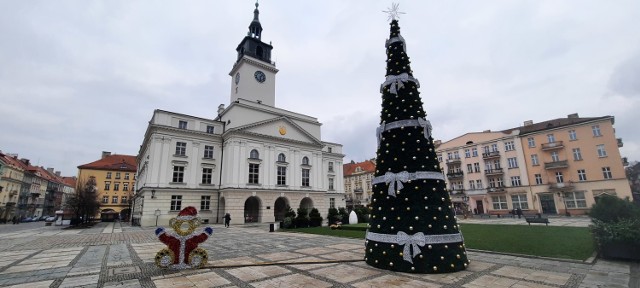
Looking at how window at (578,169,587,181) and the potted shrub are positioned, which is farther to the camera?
window at (578,169,587,181)

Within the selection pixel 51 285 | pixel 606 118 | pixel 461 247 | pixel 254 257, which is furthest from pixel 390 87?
pixel 606 118

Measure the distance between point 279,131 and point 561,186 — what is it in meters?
35.0

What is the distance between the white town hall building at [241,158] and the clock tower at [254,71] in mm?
132

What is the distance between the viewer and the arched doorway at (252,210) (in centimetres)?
3299

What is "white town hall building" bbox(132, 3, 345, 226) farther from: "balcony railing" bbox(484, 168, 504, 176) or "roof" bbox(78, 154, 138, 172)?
"roof" bbox(78, 154, 138, 172)

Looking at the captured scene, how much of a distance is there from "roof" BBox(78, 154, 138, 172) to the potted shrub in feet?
238

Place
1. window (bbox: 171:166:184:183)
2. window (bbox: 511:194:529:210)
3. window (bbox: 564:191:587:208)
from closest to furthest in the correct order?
window (bbox: 171:166:184:183) → window (bbox: 564:191:587:208) → window (bbox: 511:194:529:210)

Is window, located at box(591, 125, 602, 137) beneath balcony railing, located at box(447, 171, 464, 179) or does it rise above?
above

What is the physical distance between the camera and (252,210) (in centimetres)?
3500

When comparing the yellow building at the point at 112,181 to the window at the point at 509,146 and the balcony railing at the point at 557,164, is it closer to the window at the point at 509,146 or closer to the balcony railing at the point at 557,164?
the window at the point at 509,146

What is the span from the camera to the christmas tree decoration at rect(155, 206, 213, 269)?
24.9 ft

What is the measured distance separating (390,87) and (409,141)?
1679mm

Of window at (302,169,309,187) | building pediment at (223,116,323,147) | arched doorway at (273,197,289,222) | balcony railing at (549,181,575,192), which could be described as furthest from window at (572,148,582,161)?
arched doorway at (273,197,289,222)

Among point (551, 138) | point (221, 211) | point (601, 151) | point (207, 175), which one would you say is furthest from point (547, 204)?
point (207, 175)
